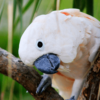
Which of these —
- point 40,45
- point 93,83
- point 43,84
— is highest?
point 40,45

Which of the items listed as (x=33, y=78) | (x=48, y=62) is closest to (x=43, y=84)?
(x=33, y=78)

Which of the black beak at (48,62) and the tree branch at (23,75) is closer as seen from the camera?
the black beak at (48,62)

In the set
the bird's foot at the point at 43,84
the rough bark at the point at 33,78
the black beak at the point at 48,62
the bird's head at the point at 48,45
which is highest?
the bird's head at the point at 48,45

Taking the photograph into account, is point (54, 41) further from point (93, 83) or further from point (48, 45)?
point (93, 83)

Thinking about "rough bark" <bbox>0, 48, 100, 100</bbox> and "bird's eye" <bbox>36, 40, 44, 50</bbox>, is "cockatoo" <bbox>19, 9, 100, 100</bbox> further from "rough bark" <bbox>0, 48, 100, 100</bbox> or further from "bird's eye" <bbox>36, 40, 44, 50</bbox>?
"rough bark" <bbox>0, 48, 100, 100</bbox>

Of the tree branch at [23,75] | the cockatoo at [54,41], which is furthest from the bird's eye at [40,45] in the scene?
the tree branch at [23,75]

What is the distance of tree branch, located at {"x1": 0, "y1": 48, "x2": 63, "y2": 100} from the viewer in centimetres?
87

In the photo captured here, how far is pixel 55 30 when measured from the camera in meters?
0.74

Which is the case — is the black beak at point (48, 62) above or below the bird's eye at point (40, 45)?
below

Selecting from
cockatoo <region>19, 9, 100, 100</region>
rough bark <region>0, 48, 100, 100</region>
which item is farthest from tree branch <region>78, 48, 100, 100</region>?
cockatoo <region>19, 9, 100, 100</region>

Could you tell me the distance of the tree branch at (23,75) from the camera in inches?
34.1

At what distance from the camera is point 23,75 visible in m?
0.88

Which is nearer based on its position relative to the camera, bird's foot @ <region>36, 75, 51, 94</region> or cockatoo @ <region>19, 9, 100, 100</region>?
cockatoo @ <region>19, 9, 100, 100</region>

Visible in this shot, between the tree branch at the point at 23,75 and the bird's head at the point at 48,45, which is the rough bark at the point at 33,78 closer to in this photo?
the tree branch at the point at 23,75
